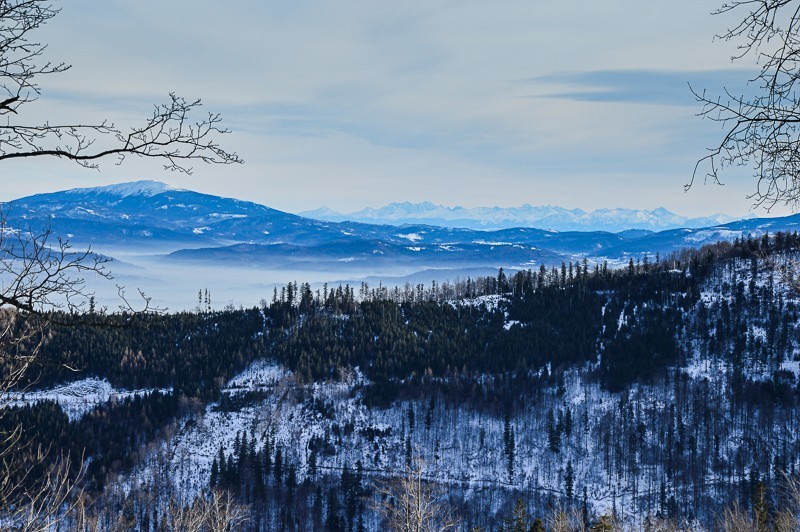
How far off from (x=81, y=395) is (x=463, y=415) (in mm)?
102269

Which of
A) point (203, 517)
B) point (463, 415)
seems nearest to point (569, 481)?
point (463, 415)

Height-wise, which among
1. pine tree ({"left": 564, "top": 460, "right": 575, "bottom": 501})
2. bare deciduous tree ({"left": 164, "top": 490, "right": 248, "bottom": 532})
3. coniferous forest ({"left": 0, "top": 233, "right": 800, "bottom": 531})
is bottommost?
pine tree ({"left": 564, "top": 460, "right": 575, "bottom": 501})

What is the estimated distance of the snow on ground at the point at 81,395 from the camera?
161m

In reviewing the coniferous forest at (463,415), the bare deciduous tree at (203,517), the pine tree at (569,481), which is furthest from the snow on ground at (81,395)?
the bare deciduous tree at (203,517)

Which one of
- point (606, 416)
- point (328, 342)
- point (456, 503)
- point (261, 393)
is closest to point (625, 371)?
point (606, 416)

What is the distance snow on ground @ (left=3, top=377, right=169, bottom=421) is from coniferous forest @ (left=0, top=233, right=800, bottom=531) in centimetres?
113

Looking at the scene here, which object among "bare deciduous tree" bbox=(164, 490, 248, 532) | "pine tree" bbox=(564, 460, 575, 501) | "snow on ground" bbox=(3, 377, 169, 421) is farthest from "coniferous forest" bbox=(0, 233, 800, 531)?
"bare deciduous tree" bbox=(164, 490, 248, 532)

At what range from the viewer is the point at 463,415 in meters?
165

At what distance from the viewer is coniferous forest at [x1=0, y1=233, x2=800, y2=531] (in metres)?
129

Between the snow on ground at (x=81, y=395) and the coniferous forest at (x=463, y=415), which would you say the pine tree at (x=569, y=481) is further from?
the snow on ground at (x=81, y=395)

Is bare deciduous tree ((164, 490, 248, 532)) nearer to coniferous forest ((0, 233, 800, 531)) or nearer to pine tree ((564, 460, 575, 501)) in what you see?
coniferous forest ((0, 233, 800, 531))

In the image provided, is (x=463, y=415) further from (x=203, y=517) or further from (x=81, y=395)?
(x=203, y=517)

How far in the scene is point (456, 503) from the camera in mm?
132250

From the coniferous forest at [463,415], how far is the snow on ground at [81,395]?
1131 mm
